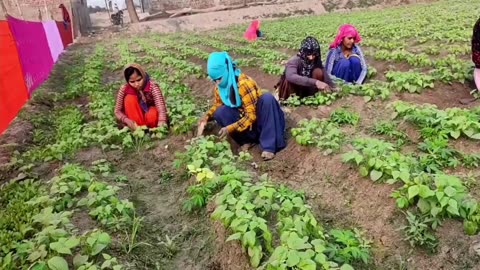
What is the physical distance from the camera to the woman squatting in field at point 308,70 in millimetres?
5402

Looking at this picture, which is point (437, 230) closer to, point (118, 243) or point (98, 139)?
point (118, 243)

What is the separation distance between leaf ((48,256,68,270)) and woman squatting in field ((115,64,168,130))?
288 centimetres

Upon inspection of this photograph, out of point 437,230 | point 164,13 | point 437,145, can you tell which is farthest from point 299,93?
point 164,13

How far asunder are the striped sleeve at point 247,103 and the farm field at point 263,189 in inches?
13.5

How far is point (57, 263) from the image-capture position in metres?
2.41

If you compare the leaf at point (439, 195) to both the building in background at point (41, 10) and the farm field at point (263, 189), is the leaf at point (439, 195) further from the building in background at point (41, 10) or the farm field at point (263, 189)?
the building in background at point (41, 10)

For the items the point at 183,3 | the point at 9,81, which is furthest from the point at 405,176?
the point at 183,3

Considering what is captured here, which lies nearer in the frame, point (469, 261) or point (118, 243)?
point (469, 261)

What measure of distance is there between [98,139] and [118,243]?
2.36m

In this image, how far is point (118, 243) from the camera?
2.96 meters

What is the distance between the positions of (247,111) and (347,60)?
7.48 ft

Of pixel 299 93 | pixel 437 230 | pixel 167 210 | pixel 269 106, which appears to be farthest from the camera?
pixel 299 93

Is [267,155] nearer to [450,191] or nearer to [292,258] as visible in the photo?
[450,191]

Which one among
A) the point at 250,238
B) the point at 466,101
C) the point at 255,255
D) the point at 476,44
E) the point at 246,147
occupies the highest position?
the point at 476,44
